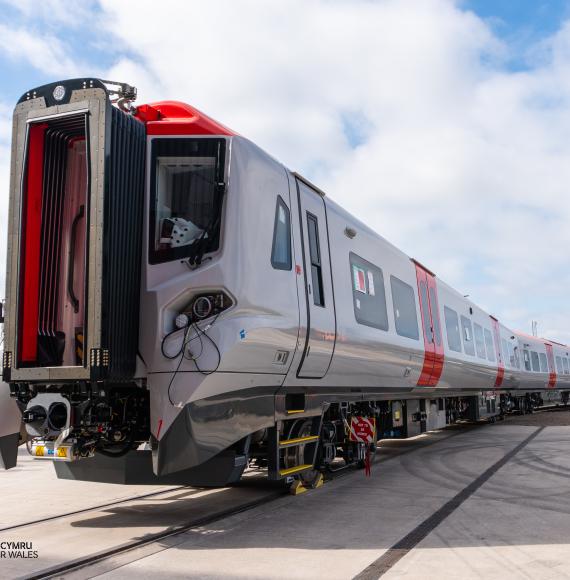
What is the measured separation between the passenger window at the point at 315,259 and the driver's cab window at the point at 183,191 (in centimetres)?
154

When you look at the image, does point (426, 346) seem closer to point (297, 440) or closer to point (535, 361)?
point (297, 440)

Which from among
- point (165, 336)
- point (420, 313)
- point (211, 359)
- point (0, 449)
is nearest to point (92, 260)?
point (165, 336)

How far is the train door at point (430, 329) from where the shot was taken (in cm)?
1078

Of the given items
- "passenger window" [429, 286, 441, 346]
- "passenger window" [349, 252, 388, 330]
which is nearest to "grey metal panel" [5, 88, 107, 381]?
"passenger window" [349, 252, 388, 330]

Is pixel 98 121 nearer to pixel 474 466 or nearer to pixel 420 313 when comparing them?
pixel 420 313

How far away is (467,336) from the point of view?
14453 mm

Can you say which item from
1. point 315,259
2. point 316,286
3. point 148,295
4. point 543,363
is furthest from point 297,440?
point 543,363

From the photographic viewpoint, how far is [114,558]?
471cm

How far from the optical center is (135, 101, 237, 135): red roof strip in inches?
220

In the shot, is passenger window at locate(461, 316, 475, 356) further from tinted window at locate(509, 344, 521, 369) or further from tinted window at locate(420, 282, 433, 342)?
tinted window at locate(509, 344, 521, 369)

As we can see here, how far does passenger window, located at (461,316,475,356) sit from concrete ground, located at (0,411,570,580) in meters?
4.68

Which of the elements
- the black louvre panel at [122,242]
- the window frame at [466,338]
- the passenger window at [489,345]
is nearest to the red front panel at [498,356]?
the passenger window at [489,345]

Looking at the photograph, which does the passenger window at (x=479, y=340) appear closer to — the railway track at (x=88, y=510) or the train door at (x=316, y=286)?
the train door at (x=316, y=286)

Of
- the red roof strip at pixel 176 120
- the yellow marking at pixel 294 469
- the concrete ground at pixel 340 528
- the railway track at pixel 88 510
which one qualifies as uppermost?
the red roof strip at pixel 176 120
